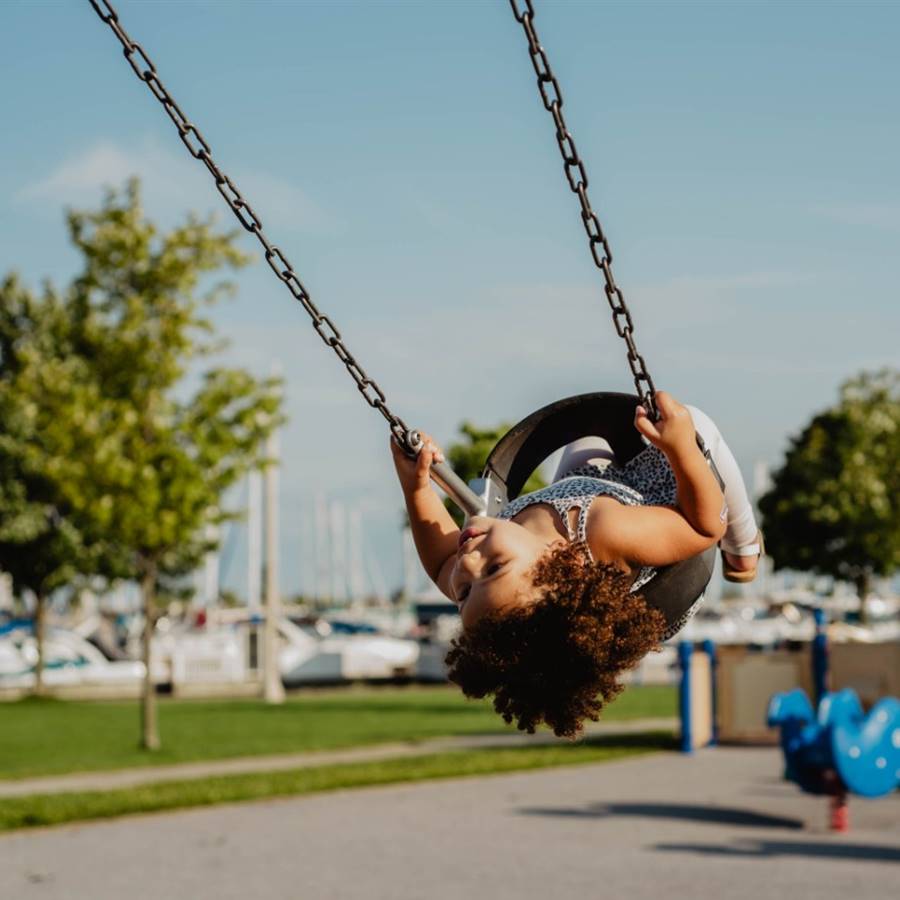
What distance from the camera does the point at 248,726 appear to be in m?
21.5

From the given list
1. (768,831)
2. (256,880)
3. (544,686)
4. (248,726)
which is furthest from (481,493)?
(248,726)

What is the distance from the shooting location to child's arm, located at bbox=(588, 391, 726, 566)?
3160 mm

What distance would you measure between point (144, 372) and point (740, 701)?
9.41 meters

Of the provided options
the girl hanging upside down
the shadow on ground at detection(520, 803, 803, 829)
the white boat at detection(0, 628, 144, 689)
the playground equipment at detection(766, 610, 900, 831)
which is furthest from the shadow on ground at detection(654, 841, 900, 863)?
the white boat at detection(0, 628, 144, 689)

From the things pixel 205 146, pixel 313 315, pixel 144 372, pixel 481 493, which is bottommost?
pixel 481 493

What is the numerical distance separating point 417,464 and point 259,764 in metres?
13.5

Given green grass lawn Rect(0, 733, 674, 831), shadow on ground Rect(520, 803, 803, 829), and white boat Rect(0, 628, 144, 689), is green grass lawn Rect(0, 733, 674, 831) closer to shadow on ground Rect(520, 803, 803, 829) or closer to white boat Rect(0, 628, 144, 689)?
shadow on ground Rect(520, 803, 803, 829)

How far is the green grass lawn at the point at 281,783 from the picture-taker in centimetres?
1242

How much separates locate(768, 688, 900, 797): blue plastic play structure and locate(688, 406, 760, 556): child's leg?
8601 millimetres

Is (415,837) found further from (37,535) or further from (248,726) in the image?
(37,535)

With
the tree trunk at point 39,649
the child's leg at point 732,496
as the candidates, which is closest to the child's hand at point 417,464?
the child's leg at point 732,496

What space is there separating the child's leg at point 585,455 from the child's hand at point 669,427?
453 mm

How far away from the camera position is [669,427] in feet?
10.4

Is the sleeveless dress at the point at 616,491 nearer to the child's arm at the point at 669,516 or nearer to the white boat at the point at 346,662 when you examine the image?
the child's arm at the point at 669,516
